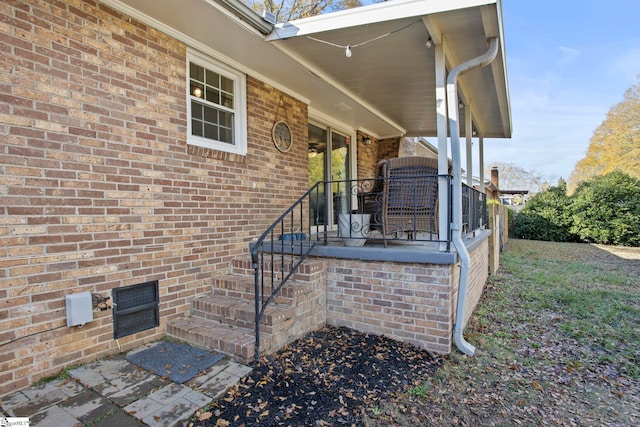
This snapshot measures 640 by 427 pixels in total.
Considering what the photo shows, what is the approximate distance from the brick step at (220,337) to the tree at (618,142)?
74.1 ft

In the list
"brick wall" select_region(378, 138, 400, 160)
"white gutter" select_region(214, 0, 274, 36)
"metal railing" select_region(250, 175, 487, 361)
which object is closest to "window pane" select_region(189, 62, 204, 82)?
"white gutter" select_region(214, 0, 274, 36)

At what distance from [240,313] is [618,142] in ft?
90.5

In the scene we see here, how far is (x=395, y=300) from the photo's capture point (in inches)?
129

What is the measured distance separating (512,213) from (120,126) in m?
15.5

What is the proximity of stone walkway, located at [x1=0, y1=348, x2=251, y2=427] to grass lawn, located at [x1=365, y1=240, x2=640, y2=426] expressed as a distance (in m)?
1.14

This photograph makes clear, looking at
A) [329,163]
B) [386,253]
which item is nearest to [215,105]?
[386,253]

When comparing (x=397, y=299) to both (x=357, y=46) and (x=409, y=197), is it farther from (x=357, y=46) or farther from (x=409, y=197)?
(x=357, y=46)

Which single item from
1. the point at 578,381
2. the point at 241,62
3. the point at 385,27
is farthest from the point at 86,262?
the point at 578,381

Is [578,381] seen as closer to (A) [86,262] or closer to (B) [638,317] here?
(B) [638,317]

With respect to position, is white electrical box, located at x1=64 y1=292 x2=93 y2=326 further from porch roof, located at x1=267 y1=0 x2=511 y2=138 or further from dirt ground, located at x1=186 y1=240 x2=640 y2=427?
porch roof, located at x1=267 y1=0 x2=511 y2=138

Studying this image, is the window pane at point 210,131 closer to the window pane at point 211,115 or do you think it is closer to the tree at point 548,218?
the window pane at point 211,115

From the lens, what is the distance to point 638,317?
4082 mm

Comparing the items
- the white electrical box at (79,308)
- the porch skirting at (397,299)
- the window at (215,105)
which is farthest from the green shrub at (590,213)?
the white electrical box at (79,308)

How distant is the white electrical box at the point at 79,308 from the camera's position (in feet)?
8.13
